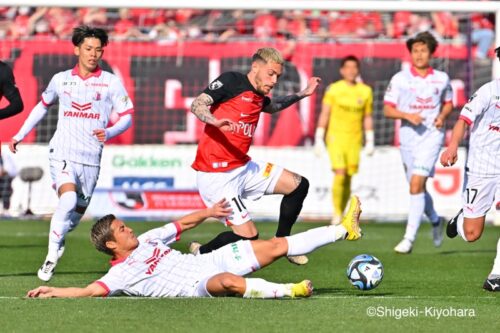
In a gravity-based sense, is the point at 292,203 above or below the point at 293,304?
above

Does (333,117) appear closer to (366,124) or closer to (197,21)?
(366,124)

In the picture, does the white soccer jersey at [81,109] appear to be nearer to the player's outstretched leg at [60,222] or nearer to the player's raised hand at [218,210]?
the player's outstretched leg at [60,222]

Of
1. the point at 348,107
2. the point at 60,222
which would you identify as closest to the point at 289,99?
the point at 60,222

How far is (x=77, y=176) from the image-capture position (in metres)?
11.8

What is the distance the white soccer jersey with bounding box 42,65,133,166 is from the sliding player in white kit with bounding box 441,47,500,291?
3346 millimetres

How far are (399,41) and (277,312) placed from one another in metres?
13.1

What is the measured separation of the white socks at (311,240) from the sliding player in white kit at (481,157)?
1979 mm

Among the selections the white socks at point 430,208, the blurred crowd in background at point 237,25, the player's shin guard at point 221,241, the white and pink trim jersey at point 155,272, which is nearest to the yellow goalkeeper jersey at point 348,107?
the white socks at point 430,208

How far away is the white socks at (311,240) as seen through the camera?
380 inches

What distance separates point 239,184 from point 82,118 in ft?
6.01

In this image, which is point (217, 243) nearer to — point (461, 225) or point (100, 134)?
point (100, 134)

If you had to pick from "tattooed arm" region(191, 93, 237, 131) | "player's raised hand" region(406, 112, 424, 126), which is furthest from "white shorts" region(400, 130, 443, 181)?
"tattooed arm" region(191, 93, 237, 131)

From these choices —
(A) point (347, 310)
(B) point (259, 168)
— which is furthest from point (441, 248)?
(A) point (347, 310)

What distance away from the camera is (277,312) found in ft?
29.0
